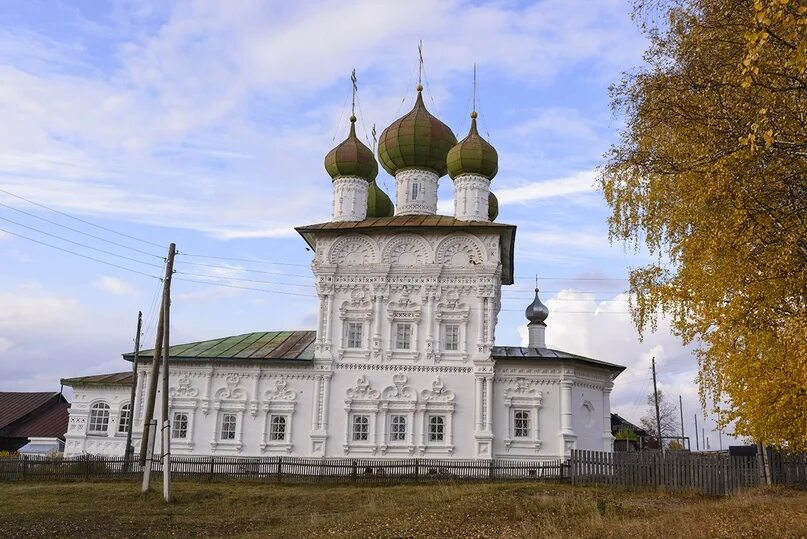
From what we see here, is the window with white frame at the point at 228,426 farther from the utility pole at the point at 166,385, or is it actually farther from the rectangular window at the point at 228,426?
the utility pole at the point at 166,385

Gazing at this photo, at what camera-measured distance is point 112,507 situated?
1588cm

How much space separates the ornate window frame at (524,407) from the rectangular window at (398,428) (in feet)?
10.3

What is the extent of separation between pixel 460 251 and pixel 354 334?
432 centimetres

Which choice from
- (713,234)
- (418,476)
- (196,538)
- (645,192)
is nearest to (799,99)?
(713,234)

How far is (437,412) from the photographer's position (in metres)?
22.8

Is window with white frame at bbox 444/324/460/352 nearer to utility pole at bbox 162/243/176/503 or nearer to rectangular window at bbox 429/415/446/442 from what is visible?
rectangular window at bbox 429/415/446/442

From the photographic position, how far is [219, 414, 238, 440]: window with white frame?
23453 mm

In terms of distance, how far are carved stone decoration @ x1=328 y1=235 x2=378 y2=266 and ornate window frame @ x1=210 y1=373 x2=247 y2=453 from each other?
4959 millimetres

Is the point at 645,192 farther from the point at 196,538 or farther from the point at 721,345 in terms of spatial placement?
the point at 196,538

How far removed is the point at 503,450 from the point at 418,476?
145 inches

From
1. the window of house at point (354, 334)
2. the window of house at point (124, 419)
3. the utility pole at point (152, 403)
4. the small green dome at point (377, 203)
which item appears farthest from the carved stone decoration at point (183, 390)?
the small green dome at point (377, 203)

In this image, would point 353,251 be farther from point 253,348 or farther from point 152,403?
point 152,403

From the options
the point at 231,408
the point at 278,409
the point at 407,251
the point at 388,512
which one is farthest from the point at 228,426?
the point at 388,512

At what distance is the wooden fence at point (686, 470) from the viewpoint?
56.0ft
